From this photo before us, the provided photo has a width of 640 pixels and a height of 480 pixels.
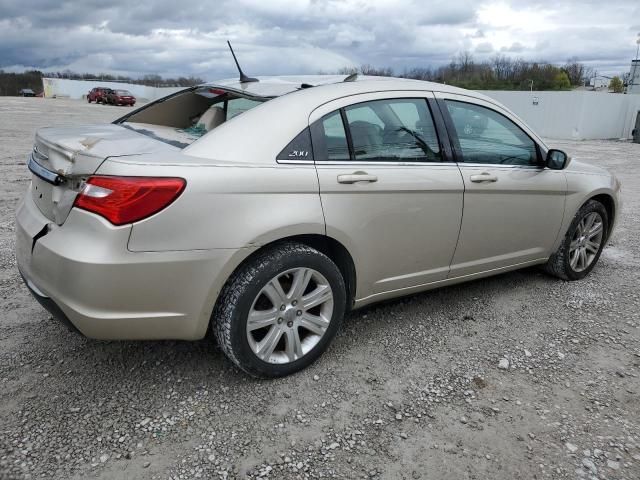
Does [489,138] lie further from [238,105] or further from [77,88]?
[77,88]

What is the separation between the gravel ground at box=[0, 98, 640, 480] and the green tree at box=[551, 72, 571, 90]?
59397 mm

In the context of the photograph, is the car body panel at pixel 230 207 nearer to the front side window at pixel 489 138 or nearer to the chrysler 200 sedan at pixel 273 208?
the chrysler 200 sedan at pixel 273 208

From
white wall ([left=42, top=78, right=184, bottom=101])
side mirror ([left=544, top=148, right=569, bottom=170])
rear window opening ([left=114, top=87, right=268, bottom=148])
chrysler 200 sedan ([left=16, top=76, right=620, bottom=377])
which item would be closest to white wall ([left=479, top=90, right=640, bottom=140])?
side mirror ([left=544, top=148, right=569, bottom=170])

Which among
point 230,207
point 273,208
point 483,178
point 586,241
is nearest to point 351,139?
point 273,208

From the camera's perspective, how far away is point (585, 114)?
75.5 feet

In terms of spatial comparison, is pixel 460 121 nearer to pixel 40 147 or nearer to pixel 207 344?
pixel 207 344

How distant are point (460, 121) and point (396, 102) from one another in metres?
0.51

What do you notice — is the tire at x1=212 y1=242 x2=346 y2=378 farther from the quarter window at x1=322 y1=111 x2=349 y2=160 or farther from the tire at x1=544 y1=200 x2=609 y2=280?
the tire at x1=544 y1=200 x2=609 y2=280

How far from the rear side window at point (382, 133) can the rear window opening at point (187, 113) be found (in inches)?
20.5

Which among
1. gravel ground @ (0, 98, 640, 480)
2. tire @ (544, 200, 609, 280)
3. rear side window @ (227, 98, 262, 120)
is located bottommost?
gravel ground @ (0, 98, 640, 480)

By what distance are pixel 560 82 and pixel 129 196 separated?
63706mm

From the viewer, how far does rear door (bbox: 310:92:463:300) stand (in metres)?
2.81

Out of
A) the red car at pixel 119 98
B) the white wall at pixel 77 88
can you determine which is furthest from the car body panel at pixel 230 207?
the white wall at pixel 77 88

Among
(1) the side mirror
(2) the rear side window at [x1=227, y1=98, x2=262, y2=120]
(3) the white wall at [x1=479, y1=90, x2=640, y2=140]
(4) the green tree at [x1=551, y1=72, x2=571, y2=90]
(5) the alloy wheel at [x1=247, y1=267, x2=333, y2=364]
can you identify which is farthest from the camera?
(4) the green tree at [x1=551, y1=72, x2=571, y2=90]
